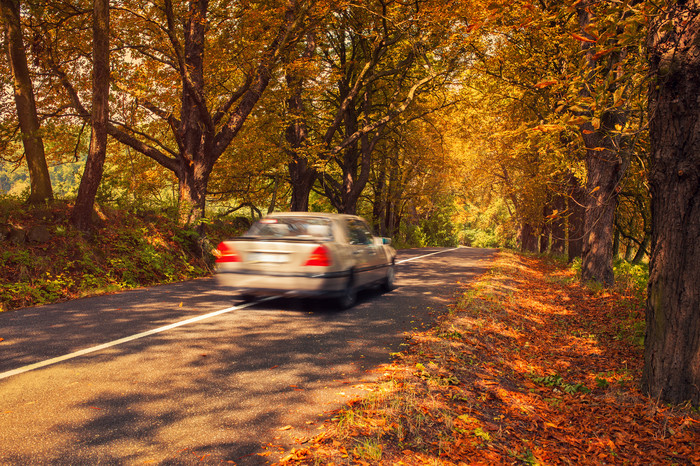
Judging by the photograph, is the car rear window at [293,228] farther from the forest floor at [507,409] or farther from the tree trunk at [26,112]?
the tree trunk at [26,112]

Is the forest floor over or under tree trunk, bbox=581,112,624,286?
under

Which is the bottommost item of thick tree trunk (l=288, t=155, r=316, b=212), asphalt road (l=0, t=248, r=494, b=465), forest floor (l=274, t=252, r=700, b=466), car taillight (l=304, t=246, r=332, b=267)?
forest floor (l=274, t=252, r=700, b=466)

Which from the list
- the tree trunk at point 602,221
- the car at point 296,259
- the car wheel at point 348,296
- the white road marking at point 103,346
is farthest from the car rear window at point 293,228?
the tree trunk at point 602,221

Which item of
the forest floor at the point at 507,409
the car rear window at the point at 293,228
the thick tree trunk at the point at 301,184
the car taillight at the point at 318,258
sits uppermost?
the thick tree trunk at the point at 301,184

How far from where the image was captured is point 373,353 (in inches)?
209

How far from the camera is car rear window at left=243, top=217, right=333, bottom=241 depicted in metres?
7.73

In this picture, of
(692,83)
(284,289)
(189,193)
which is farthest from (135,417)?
(189,193)

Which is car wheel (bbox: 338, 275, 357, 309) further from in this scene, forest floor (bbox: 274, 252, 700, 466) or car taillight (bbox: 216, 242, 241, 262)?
car taillight (bbox: 216, 242, 241, 262)

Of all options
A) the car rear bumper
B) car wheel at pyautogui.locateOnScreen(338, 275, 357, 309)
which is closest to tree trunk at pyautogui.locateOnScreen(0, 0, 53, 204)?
the car rear bumper

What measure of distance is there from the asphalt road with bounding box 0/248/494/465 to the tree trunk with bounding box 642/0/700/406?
110 inches

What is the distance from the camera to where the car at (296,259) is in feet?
24.0

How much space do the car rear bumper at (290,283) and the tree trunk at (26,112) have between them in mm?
6878

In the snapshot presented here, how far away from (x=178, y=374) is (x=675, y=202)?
5071 millimetres

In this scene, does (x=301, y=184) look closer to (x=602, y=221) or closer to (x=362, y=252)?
(x=362, y=252)
